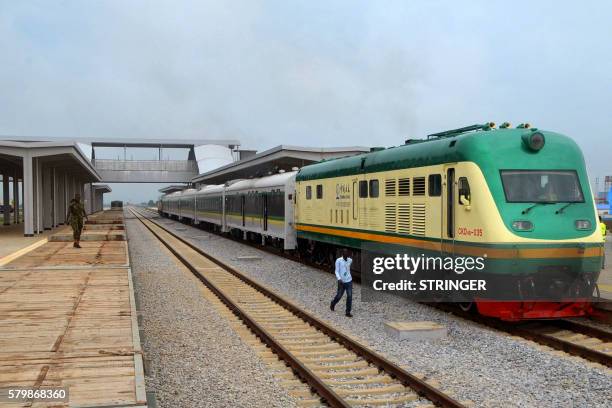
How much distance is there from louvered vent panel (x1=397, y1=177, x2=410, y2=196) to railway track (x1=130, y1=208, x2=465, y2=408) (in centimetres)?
326

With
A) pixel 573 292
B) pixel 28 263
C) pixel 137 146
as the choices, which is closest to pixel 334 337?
pixel 573 292

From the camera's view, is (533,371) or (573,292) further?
(573,292)

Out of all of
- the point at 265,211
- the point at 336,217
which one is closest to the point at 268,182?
the point at 265,211

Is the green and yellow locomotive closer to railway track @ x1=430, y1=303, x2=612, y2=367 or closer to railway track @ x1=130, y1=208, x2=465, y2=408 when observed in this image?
railway track @ x1=430, y1=303, x2=612, y2=367

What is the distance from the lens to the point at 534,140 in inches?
418

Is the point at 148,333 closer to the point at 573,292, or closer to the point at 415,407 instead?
the point at 415,407

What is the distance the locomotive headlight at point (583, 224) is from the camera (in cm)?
1041

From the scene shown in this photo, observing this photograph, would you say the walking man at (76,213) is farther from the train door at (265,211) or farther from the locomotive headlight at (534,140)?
the locomotive headlight at (534,140)

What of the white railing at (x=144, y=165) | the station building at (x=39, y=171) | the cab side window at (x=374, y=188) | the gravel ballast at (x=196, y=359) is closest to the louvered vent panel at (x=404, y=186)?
the cab side window at (x=374, y=188)

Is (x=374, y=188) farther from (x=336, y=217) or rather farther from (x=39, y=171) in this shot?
(x=39, y=171)

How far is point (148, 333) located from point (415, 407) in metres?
5.67

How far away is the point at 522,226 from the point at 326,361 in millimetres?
3942

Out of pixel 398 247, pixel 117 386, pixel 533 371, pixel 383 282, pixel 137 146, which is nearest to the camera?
pixel 117 386

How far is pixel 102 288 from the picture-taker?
13570 mm
